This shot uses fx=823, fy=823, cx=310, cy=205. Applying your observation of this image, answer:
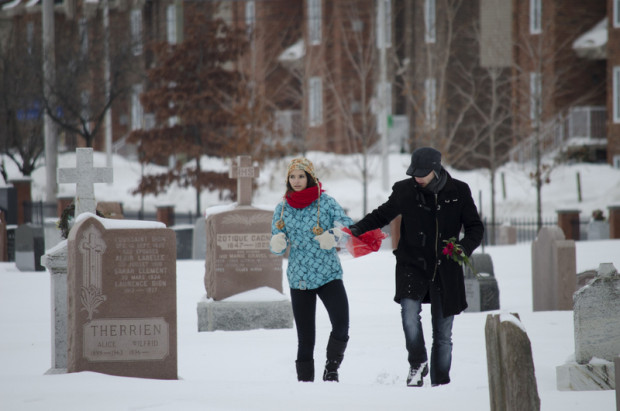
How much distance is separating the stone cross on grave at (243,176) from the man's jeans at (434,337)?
4.23 metres

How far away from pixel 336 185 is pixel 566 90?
9.15 meters

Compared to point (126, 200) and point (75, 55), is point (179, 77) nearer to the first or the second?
point (75, 55)

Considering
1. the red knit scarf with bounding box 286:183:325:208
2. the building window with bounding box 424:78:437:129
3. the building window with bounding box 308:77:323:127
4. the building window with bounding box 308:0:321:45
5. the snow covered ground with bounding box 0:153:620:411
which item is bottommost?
the snow covered ground with bounding box 0:153:620:411

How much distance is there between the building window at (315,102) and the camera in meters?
35.2

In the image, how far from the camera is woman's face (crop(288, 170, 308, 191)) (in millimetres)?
6105

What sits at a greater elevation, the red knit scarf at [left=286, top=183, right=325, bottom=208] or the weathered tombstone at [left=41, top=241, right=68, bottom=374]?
the red knit scarf at [left=286, top=183, right=325, bottom=208]

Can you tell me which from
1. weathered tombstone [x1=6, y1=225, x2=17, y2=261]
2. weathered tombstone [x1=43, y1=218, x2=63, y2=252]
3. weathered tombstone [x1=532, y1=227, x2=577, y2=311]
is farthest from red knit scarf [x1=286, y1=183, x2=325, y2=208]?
weathered tombstone [x1=6, y1=225, x2=17, y2=261]

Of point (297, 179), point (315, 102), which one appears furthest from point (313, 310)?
point (315, 102)

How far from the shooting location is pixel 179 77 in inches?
983

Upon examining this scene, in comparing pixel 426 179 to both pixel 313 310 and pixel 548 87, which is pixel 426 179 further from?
pixel 548 87

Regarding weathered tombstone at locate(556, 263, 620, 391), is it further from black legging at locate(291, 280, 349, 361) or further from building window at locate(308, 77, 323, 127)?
building window at locate(308, 77, 323, 127)

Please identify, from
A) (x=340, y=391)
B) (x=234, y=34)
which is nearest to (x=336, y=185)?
(x=234, y=34)

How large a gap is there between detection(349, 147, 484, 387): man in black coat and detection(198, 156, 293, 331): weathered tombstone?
3.72 metres

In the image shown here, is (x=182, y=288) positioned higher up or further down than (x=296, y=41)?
further down
